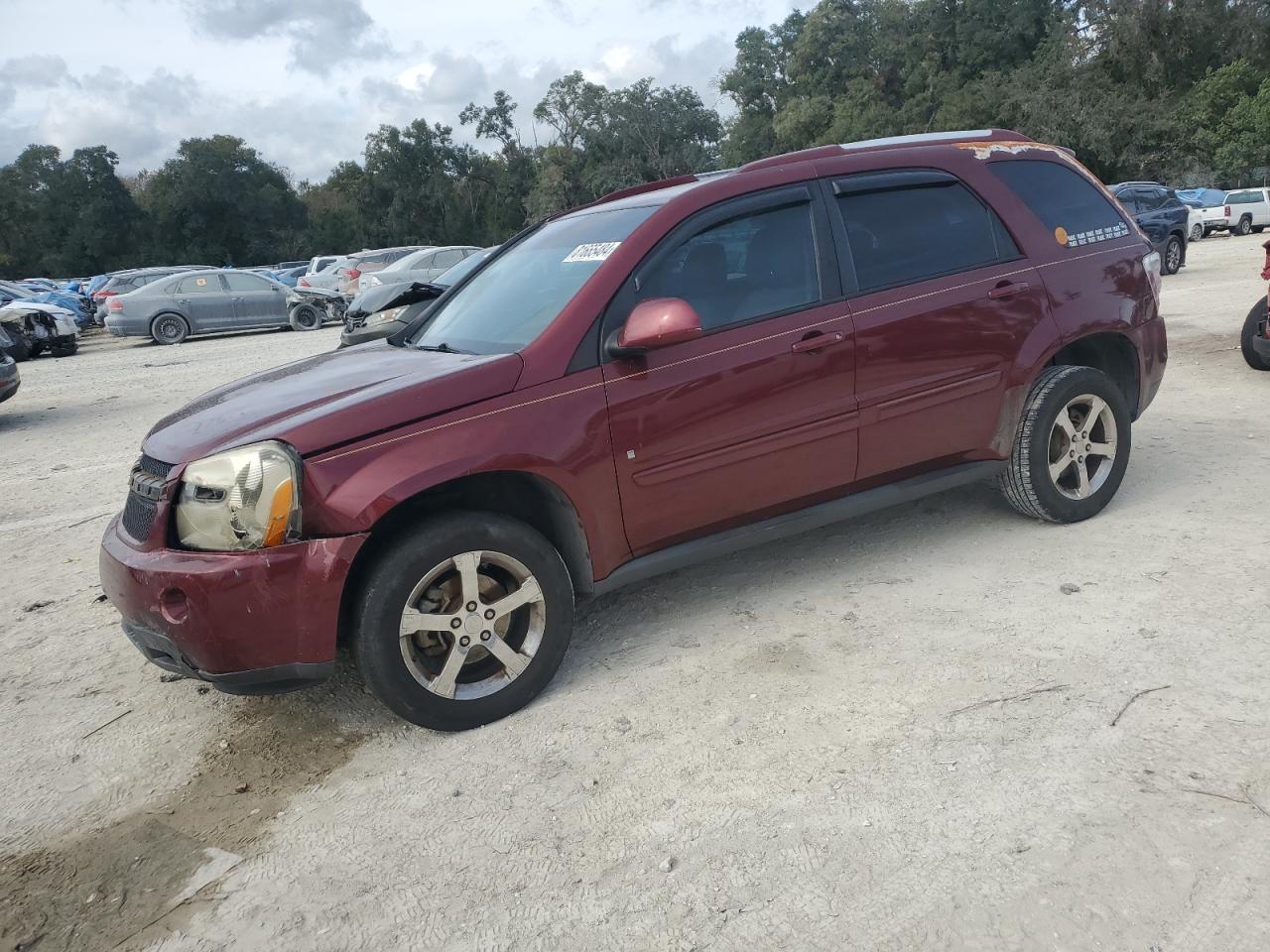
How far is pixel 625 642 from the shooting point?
153 inches

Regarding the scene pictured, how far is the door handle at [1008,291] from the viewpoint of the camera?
4254 millimetres

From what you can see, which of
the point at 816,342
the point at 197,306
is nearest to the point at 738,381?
the point at 816,342

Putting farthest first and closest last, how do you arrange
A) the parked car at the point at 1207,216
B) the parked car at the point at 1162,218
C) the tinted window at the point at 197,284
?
the parked car at the point at 1207,216 < the tinted window at the point at 197,284 < the parked car at the point at 1162,218

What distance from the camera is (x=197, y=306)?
2081 cm

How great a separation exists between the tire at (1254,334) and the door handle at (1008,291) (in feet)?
15.1

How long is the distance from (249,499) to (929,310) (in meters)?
2.77

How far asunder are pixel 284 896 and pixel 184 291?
68.0ft

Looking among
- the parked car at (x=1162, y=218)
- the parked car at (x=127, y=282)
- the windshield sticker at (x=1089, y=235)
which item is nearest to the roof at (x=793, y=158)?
the windshield sticker at (x=1089, y=235)

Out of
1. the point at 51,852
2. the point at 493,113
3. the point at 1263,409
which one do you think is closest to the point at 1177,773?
the point at 51,852

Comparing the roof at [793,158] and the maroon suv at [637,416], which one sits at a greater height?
the roof at [793,158]

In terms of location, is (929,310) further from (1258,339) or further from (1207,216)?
(1207,216)

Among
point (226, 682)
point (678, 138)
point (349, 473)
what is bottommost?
point (226, 682)

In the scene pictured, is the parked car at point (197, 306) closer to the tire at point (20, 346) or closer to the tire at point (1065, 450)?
the tire at point (20, 346)

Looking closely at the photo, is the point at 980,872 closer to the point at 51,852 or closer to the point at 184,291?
the point at 51,852
